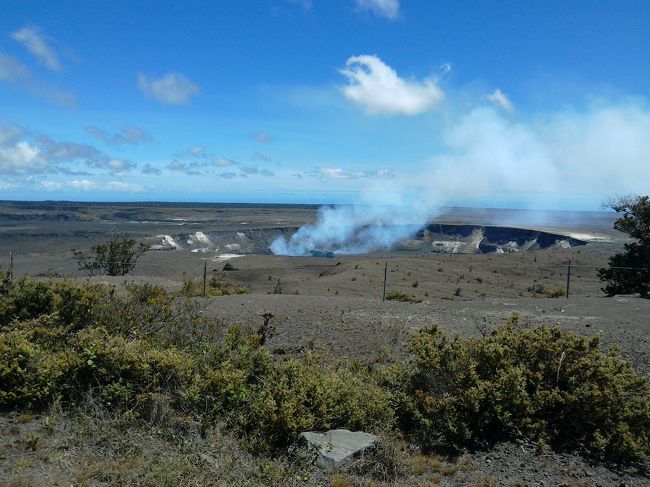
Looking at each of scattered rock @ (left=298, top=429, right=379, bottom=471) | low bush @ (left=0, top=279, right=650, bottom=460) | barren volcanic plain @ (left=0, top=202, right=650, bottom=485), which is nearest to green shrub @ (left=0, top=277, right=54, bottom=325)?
low bush @ (left=0, top=279, right=650, bottom=460)

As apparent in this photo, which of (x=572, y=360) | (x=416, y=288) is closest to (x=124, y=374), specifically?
(x=572, y=360)

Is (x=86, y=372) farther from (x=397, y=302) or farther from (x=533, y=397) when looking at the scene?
(x=397, y=302)

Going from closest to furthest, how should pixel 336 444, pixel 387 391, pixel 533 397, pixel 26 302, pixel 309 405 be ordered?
pixel 336 444, pixel 309 405, pixel 533 397, pixel 387 391, pixel 26 302

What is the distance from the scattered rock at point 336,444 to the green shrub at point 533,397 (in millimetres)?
812

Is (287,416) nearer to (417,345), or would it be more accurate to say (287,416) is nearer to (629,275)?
(417,345)

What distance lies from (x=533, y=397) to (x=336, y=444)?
2.15m

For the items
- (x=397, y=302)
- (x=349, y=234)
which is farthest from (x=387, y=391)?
(x=349, y=234)

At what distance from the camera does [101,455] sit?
14.8 ft

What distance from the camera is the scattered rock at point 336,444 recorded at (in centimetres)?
460

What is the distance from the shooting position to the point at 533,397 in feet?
18.1

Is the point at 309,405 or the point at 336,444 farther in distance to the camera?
the point at 309,405

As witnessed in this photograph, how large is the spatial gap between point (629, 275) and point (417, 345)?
1524 cm

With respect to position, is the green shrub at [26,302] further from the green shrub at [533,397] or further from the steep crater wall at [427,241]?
the steep crater wall at [427,241]

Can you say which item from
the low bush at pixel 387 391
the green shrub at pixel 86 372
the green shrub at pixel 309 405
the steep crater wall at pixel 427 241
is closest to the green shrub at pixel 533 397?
the low bush at pixel 387 391
